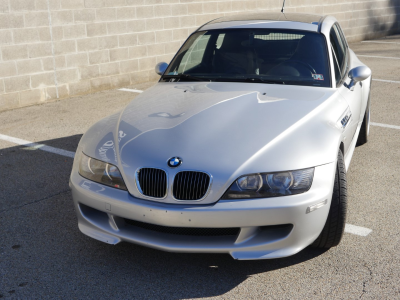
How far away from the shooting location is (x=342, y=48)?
5305mm

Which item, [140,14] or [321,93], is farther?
[140,14]

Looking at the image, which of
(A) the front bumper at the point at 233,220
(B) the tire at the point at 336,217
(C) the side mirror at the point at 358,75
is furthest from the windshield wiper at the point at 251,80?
(A) the front bumper at the point at 233,220

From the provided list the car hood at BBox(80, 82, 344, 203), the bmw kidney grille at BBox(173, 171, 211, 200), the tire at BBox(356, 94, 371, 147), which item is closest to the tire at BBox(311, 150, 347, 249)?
the car hood at BBox(80, 82, 344, 203)

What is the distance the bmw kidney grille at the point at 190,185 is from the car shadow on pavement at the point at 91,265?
0.59 meters

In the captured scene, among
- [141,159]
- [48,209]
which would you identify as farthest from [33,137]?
[141,159]

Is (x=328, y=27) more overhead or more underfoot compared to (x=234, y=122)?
more overhead

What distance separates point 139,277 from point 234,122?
3.93 feet

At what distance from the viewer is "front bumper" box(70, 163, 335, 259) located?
2971mm

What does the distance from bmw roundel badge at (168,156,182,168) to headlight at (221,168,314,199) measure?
34cm

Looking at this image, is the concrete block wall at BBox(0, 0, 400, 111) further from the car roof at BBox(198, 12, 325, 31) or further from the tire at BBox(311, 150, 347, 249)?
the tire at BBox(311, 150, 347, 249)

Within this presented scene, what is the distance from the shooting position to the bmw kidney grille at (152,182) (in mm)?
3090

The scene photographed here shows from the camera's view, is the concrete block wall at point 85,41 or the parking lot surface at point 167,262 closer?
the parking lot surface at point 167,262

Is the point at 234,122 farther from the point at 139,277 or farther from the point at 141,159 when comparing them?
the point at 139,277

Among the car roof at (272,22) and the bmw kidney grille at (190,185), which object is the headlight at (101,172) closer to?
the bmw kidney grille at (190,185)
